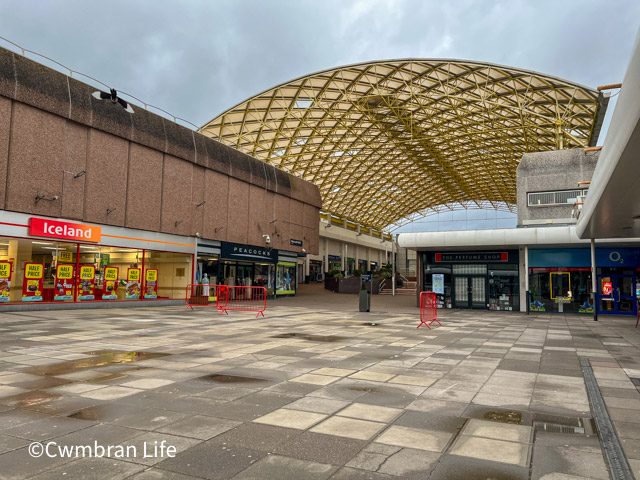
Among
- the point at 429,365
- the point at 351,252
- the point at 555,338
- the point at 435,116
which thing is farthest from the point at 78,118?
the point at 351,252

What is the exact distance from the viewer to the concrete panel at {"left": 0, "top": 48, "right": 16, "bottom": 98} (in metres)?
18.2

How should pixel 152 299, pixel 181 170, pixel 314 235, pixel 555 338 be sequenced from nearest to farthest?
pixel 555 338
pixel 152 299
pixel 181 170
pixel 314 235

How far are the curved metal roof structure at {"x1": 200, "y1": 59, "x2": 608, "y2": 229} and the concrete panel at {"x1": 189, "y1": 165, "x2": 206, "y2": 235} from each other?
13.8 metres

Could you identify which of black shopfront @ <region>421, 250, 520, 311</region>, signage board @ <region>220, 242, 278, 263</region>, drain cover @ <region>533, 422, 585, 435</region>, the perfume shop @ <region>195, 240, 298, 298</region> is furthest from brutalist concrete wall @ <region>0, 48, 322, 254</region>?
drain cover @ <region>533, 422, 585, 435</region>

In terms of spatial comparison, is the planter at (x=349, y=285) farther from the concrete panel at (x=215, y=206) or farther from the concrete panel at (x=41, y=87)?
the concrete panel at (x=41, y=87)

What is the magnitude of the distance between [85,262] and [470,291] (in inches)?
845

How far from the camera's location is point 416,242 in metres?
27.0

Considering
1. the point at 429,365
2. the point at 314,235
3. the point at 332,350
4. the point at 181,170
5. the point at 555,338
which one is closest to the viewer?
the point at 429,365

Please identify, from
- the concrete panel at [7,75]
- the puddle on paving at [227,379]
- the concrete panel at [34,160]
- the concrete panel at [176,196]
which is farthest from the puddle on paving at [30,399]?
the concrete panel at [176,196]

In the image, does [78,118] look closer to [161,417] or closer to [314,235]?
[161,417]

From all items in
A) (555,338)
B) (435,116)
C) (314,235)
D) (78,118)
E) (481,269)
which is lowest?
(555,338)

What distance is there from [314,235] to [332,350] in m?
32.4

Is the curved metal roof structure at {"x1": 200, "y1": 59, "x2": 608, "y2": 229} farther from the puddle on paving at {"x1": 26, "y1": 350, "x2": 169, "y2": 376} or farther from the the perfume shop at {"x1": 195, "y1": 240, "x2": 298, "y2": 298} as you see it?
the puddle on paving at {"x1": 26, "y1": 350, "x2": 169, "y2": 376}

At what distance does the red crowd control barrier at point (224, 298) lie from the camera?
78.4 ft
